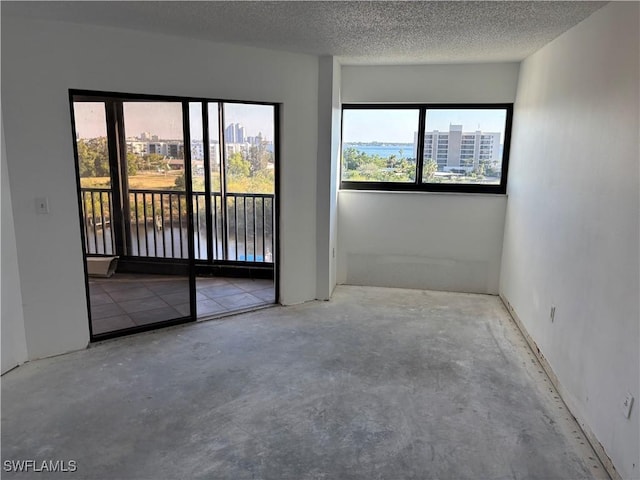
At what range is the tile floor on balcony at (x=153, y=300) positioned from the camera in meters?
3.97

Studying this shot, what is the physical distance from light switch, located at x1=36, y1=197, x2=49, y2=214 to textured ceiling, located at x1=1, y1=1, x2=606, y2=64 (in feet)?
3.98

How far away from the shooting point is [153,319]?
4.00 meters

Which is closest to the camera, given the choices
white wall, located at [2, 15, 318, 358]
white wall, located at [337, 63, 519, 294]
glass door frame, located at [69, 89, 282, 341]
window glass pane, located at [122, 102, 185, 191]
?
white wall, located at [2, 15, 318, 358]

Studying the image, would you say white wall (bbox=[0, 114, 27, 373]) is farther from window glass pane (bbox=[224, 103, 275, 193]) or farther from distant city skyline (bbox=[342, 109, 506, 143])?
distant city skyline (bbox=[342, 109, 506, 143])

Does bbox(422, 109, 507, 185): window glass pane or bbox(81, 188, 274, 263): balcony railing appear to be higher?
bbox(422, 109, 507, 185): window glass pane

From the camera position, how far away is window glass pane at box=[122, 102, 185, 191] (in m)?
3.87

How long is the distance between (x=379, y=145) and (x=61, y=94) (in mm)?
3167

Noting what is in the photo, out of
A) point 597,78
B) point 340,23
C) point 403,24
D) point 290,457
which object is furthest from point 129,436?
point 597,78

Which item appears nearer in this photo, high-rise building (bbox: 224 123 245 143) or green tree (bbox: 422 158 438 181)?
green tree (bbox: 422 158 438 181)

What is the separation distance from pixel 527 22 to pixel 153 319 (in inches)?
150

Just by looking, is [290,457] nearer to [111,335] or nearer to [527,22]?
[111,335]

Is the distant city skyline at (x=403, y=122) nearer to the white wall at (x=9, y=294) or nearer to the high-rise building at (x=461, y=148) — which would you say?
the high-rise building at (x=461, y=148)

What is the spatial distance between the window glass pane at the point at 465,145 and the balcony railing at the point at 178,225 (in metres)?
2.00

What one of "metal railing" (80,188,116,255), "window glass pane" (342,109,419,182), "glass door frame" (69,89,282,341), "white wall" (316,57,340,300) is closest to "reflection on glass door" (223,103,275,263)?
"glass door frame" (69,89,282,341)
